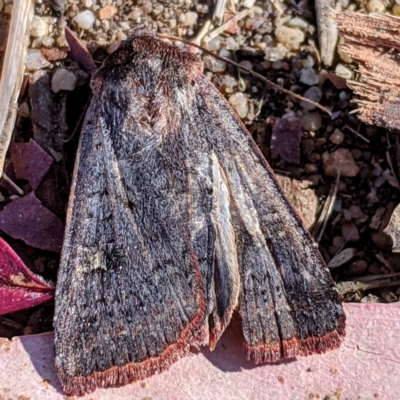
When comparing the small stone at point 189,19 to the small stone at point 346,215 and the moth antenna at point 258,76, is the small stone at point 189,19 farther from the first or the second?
the small stone at point 346,215

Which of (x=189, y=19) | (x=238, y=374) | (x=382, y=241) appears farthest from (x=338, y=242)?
(x=189, y=19)

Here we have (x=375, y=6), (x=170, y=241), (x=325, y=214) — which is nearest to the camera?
(x=170, y=241)

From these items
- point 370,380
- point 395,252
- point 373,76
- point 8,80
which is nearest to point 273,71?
point 373,76

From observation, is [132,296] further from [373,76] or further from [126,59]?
[373,76]

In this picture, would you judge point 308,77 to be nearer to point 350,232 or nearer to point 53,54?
point 350,232

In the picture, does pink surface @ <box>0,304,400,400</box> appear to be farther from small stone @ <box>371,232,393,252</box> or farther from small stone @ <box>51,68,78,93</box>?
small stone @ <box>51,68,78,93</box>

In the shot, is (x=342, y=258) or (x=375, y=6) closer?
(x=342, y=258)
